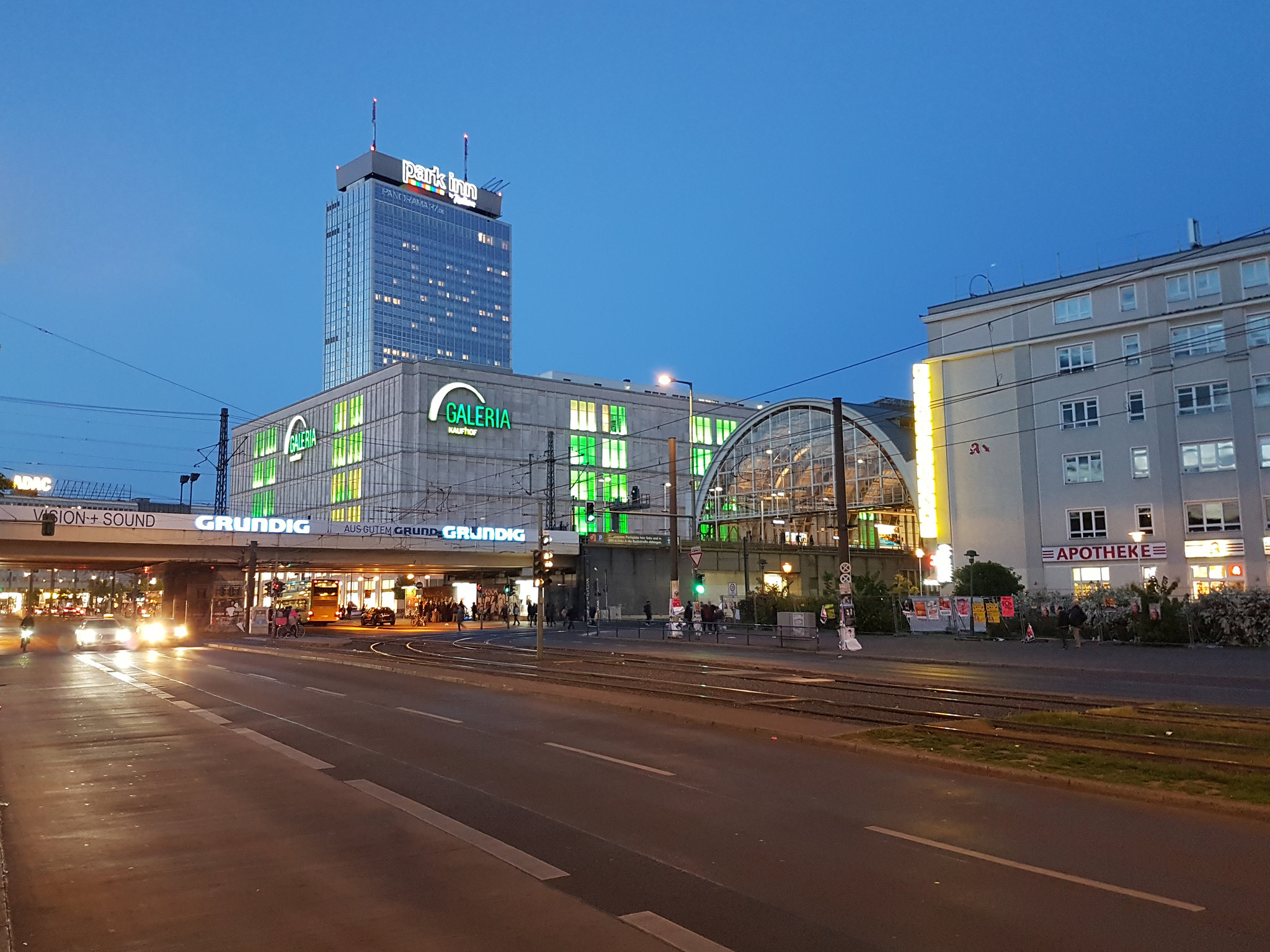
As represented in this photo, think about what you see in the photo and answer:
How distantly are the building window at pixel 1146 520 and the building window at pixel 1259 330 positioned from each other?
30.1ft

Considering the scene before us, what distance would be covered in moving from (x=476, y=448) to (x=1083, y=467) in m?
57.2

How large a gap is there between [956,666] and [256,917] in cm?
2522

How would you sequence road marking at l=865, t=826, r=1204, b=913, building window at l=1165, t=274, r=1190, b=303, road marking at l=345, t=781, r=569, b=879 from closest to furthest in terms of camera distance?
1. road marking at l=865, t=826, r=1204, b=913
2. road marking at l=345, t=781, r=569, b=879
3. building window at l=1165, t=274, r=1190, b=303

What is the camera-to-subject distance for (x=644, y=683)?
22.7 m

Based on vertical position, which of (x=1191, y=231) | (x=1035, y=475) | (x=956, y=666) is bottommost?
(x=956, y=666)

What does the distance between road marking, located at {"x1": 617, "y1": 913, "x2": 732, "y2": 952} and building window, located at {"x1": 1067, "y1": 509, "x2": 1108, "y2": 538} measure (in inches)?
1957

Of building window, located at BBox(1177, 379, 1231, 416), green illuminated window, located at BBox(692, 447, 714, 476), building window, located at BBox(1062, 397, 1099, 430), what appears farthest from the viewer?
green illuminated window, located at BBox(692, 447, 714, 476)

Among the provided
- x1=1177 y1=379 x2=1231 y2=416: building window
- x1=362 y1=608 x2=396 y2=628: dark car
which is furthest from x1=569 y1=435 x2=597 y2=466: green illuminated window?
x1=1177 y1=379 x2=1231 y2=416: building window

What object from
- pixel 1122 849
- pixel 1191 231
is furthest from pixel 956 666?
pixel 1191 231

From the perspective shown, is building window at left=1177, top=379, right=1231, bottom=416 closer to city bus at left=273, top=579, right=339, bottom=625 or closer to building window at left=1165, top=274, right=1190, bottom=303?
building window at left=1165, top=274, right=1190, bottom=303

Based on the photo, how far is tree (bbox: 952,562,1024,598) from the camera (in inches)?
1778

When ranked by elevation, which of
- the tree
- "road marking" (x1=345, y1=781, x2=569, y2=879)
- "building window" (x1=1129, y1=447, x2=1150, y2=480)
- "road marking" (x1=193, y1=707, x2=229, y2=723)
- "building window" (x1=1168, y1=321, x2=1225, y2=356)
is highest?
"building window" (x1=1168, y1=321, x2=1225, y2=356)

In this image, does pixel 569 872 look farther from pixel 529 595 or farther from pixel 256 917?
pixel 529 595

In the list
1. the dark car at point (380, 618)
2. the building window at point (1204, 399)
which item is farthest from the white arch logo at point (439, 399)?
the building window at point (1204, 399)
